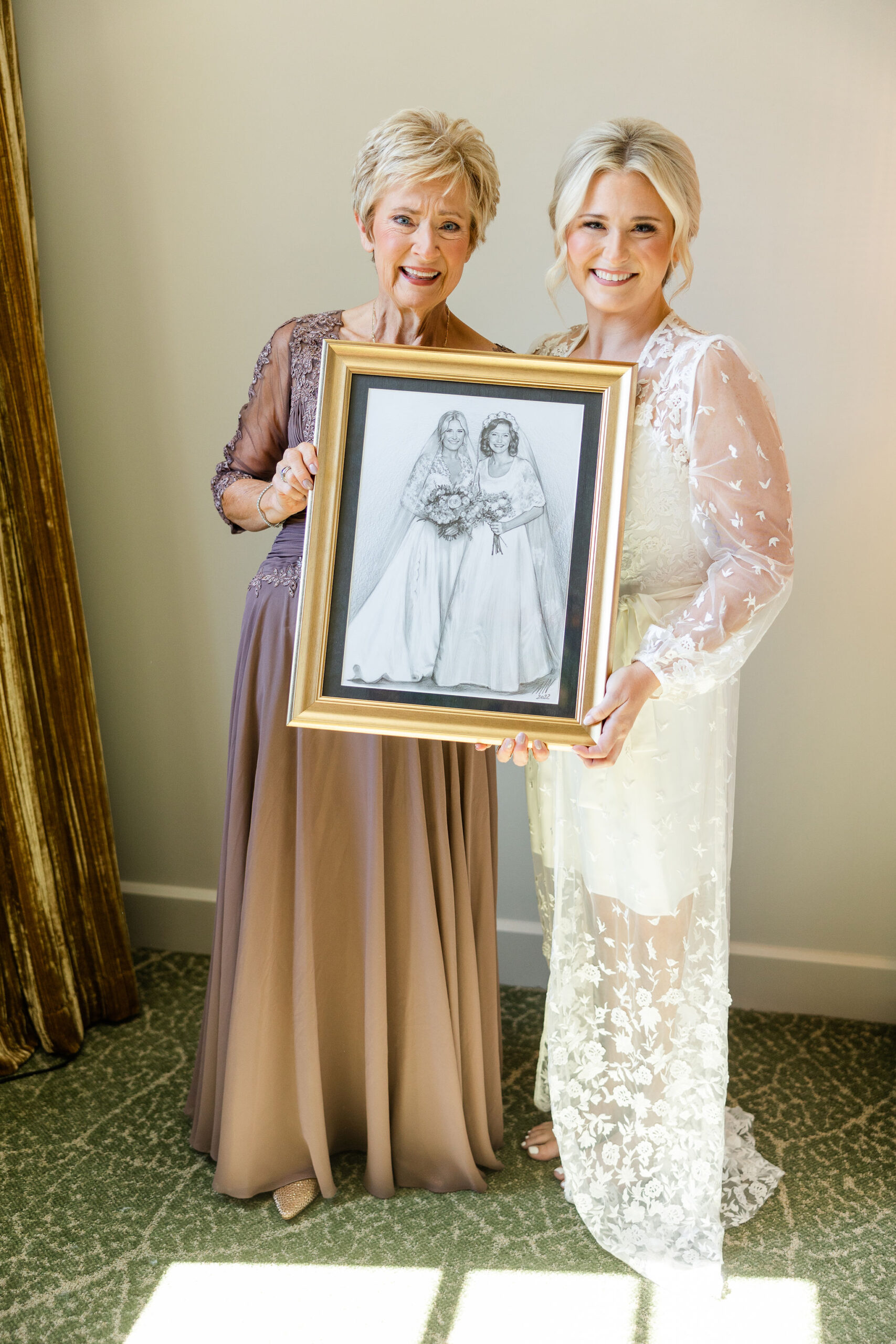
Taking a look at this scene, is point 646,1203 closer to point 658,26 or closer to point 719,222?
point 719,222

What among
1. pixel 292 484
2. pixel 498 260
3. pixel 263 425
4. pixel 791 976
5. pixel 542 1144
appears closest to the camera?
pixel 292 484

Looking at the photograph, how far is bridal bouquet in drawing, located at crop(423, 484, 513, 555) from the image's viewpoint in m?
1.65

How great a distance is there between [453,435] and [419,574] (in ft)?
0.75

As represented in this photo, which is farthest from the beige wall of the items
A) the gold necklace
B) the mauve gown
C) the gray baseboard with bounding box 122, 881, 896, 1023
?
the mauve gown

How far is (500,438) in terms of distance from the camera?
163cm

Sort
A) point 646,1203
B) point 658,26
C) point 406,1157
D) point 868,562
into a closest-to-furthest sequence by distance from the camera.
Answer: point 646,1203
point 406,1157
point 658,26
point 868,562

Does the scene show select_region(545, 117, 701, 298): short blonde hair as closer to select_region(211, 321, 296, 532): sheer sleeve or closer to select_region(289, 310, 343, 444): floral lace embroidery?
select_region(289, 310, 343, 444): floral lace embroidery

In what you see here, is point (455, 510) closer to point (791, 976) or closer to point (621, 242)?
point (621, 242)

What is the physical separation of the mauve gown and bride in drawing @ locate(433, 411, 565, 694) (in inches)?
14.5

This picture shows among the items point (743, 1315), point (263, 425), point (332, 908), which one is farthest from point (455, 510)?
point (743, 1315)

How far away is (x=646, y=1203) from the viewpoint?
1986 millimetres

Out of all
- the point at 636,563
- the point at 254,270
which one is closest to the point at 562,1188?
the point at 636,563

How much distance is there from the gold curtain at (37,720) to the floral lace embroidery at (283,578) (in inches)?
33.4

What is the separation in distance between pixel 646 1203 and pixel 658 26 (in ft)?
8.42
